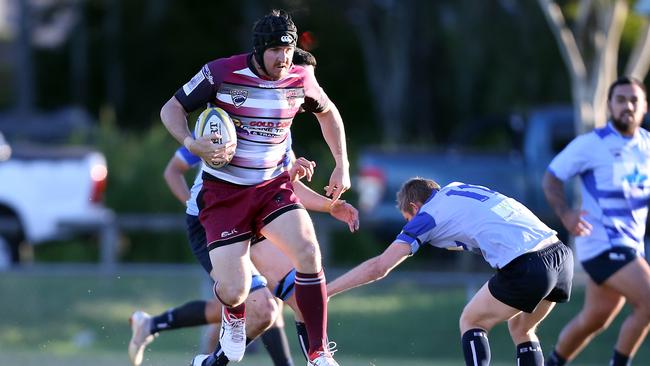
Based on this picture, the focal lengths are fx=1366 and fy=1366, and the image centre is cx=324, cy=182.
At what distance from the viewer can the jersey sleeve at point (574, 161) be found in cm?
929

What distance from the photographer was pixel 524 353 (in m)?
8.06

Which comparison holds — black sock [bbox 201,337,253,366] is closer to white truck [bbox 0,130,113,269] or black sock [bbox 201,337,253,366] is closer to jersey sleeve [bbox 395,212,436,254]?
jersey sleeve [bbox 395,212,436,254]

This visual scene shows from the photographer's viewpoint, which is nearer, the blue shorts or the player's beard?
the blue shorts

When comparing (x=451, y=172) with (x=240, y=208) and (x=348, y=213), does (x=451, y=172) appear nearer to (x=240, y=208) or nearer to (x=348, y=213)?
(x=348, y=213)

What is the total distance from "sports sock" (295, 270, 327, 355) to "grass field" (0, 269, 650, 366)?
3.78 metres

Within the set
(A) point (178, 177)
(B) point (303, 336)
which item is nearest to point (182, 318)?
(A) point (178, 177)

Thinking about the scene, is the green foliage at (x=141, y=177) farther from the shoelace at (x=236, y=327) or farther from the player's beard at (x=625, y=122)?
the shoelace at (x=236, y=327)

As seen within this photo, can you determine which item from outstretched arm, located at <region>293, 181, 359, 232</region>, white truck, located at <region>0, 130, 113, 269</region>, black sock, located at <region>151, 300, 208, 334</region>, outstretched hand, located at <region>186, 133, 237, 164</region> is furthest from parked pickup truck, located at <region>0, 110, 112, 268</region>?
outstretched hand, located at <region>186, 133, 237, 164</region>

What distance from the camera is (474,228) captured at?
7.65 metres

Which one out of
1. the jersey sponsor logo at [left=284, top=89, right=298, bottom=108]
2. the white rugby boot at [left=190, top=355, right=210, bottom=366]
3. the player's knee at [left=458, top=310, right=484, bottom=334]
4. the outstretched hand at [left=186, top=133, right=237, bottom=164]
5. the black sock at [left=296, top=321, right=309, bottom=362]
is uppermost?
the jersey sponsor logo at [left=284, top=89, right=298, bottom=108]

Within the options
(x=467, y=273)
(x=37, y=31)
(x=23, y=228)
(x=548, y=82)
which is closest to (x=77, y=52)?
(x=37, y=31)

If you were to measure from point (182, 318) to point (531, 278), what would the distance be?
2.83m

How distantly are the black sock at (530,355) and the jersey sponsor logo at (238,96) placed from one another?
2.22 m

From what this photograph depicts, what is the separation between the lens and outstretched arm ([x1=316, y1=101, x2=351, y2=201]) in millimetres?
7992
